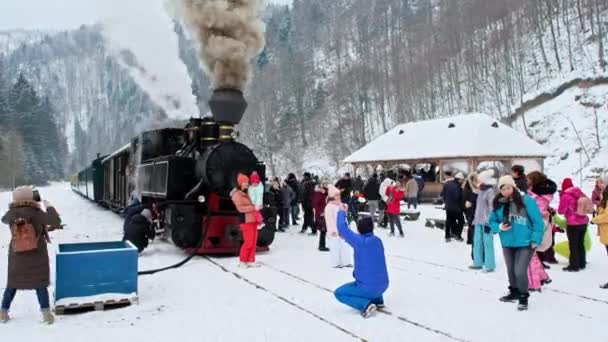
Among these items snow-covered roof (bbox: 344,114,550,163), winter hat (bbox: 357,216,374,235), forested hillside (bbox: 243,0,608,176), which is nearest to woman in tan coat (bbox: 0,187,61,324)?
winter hat (bbox: 357,216,374,235)

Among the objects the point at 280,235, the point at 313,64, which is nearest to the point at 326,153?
the point at 313,64

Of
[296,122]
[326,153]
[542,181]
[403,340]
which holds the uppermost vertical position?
[296,122]

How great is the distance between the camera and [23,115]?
220 feet

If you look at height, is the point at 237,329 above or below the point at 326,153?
below

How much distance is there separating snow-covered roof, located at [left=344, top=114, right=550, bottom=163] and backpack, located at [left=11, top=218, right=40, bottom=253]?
21.2 m

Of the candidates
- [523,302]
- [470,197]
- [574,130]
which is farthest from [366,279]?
[574,130]

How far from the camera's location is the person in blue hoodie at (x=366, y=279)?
5.82 meters

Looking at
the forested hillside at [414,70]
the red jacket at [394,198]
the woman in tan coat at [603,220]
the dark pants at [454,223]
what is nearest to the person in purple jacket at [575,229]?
the woman in tan coat at [603,220]

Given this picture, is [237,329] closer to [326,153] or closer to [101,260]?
[101,260]

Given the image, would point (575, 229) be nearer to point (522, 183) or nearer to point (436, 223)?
point (522, 183)

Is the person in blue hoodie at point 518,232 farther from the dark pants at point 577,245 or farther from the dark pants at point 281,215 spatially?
the dark pants at point 281,215

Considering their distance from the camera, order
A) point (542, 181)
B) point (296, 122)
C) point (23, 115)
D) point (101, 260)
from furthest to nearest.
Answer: point (23, 115), point (296, 122), point (542, 181), point (101, 260)

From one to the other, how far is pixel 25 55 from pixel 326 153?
536 ft

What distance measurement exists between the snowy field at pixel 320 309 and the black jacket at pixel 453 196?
2.28m
